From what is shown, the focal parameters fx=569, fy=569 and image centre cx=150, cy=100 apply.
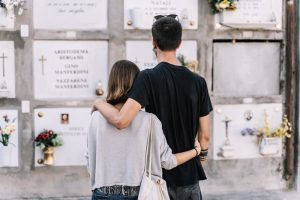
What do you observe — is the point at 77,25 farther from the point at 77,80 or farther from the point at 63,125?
the point at 63,125

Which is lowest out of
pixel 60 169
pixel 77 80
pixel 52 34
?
pixel 60 169

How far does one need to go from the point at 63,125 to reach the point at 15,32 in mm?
1040

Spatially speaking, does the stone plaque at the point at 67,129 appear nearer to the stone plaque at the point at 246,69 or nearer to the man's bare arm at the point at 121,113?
the stone plaque at the point at 246,69

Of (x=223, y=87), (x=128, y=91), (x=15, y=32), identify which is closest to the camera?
(x=128, y=91)

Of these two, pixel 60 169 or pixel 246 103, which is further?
pixel 246 103

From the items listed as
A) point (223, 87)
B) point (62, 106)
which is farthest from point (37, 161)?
point (223, 87)

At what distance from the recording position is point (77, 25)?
5773 millimetres

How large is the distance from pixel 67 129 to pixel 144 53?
3.64 ft

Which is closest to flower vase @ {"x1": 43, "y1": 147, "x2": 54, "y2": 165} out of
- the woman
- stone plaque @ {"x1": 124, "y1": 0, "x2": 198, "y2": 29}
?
stone plaque @ {"x1": 124, "y1": 0, "x2": 198, "y2": 29}

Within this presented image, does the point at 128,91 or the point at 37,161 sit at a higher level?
the point at 128,91

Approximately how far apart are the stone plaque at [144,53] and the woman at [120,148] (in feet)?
9.04

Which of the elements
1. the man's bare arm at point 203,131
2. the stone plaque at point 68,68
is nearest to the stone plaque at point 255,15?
the stone plaque at point 68,68

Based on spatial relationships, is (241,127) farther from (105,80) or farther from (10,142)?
(10,142)

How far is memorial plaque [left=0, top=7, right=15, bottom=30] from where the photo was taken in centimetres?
548
